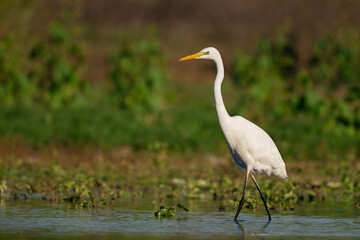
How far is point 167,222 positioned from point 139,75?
9.64 meters

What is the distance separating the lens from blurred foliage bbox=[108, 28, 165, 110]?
16.6m

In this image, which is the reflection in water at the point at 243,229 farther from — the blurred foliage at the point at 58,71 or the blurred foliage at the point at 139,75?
the blurred foliage at the point at 58,71

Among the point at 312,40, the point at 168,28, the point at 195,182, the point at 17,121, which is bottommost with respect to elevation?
the point at 195,182

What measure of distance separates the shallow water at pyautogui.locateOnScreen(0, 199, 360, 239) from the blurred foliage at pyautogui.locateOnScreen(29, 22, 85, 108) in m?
7.01

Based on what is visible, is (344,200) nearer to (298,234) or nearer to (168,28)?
(298,234)

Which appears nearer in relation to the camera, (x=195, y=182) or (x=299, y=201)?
(x=299, y=201)

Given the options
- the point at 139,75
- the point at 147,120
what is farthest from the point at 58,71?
the point at 147,120

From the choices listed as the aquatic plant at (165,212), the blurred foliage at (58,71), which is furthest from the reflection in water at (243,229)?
the blurred foliage at (58,71)

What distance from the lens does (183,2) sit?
133 feet

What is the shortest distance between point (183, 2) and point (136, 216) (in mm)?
33086

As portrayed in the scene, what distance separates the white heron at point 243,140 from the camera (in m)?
8.59

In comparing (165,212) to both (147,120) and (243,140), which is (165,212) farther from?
(147,120)

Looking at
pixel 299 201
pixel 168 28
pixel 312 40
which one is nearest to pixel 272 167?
pixel 299 201

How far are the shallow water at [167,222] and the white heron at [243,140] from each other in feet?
2.00
